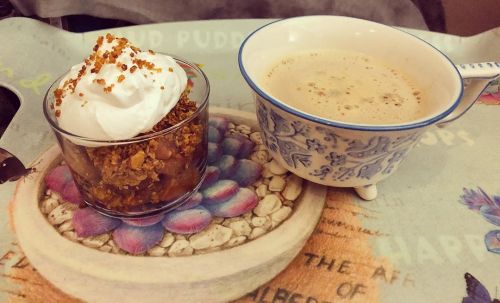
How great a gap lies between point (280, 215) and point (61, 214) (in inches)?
12.6

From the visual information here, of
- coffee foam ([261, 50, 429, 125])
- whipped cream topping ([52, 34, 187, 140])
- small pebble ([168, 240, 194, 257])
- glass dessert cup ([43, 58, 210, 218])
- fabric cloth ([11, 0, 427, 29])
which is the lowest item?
fabric cloth ([11, 0, 427, 29])

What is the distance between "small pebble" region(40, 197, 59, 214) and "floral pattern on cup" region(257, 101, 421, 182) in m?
0.33

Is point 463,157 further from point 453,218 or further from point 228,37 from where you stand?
point 228,37

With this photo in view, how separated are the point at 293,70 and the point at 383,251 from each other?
1.07 ft

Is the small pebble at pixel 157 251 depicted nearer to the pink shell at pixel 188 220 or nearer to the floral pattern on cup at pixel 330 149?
the pink shell at pixel 188 220

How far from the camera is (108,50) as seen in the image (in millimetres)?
657

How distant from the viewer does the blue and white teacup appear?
0.61 meters

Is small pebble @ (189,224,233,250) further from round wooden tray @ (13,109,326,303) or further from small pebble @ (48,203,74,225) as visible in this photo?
small pebble @ (48,203,74,225)

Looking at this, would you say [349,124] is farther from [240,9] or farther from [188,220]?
[240,9]

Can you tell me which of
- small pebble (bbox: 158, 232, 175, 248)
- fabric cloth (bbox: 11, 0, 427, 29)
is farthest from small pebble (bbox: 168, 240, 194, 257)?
fabric cloth (bbox: 11, 0, 427, 29)

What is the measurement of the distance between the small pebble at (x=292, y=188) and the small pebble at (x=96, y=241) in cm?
27

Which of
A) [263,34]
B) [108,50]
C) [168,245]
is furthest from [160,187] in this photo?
[263,34]

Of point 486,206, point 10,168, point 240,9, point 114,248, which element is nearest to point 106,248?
point 114,248

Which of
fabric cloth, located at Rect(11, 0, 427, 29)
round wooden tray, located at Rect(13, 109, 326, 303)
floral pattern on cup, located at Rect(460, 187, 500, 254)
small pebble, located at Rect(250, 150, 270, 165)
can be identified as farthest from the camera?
fabric cloth, located at Rect(11, 0, 427, 29)
